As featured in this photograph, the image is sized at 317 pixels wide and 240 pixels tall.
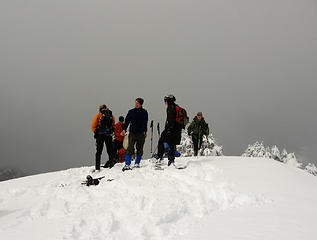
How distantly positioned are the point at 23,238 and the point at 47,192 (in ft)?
11.8

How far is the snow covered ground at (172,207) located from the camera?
4.77m

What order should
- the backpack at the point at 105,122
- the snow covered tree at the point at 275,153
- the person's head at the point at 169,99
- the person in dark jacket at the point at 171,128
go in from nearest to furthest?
1. the person's head at the point at 169,99
2. the person in dark jacket at the point at 171,128
3. the backpack at the point at 105,122
4. the snow covered tree at the point at 275,153

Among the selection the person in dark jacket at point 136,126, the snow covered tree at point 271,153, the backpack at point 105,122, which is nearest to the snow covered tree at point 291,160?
the snow covered tree at point 271,153

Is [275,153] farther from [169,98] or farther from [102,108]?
[102,108]

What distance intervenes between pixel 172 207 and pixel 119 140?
25.4 ft

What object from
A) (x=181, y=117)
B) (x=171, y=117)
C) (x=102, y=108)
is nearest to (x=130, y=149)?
(x=171, y=117)

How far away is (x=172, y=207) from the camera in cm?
590

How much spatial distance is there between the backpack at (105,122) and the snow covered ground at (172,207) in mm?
2411

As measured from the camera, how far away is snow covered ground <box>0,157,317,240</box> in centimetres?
477

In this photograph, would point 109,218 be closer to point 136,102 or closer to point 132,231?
point 132,231

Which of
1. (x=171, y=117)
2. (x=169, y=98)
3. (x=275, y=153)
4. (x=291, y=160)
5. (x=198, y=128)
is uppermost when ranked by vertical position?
(x=169, y=98)

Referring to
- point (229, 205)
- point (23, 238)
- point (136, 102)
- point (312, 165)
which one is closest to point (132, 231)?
point (23, 238)

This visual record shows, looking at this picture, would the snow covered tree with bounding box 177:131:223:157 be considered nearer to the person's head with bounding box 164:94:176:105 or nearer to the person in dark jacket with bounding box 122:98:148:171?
the person in dark jacket with bounding box 122:98:148:171

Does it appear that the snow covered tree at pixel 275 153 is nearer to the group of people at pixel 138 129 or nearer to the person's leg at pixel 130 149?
the group of people at pixel 138 129
